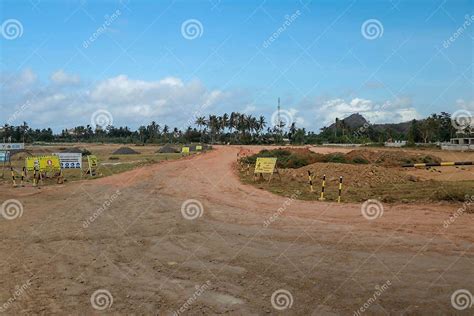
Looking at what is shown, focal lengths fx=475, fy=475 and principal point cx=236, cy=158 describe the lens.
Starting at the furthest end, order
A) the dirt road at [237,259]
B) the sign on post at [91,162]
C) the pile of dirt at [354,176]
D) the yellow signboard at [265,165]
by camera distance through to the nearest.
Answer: the sign on post at [91,162] < the yellow signboard at [265,165] < the pile of dirt at [354,176] < the dirt road at [237,259]

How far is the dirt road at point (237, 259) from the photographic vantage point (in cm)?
717

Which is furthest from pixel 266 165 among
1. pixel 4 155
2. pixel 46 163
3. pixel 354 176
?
pixel 4 155

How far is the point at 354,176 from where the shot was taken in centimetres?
2545

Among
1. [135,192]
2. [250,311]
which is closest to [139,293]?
[250,311]

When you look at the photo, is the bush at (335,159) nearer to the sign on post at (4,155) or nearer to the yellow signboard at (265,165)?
the yellow signboard at (265,165)

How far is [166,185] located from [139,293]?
17325mm

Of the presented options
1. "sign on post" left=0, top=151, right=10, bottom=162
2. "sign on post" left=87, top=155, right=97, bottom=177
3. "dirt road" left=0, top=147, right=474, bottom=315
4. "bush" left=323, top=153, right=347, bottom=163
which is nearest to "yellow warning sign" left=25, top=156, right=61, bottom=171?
"sign on post" left=87, top=155, right=97, bottom=177

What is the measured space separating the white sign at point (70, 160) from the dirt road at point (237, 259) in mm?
14292

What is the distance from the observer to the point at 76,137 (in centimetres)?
17425

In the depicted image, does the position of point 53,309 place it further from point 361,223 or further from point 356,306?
point 361,223

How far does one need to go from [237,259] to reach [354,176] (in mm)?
17055

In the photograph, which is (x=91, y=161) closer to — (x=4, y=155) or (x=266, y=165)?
(x=4, y=155)

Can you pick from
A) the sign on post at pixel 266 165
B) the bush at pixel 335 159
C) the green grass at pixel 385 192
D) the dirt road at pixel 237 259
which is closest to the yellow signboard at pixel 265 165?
the sign on post at pixel 266 165

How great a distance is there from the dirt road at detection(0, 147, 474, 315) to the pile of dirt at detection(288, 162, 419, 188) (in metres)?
8.02
